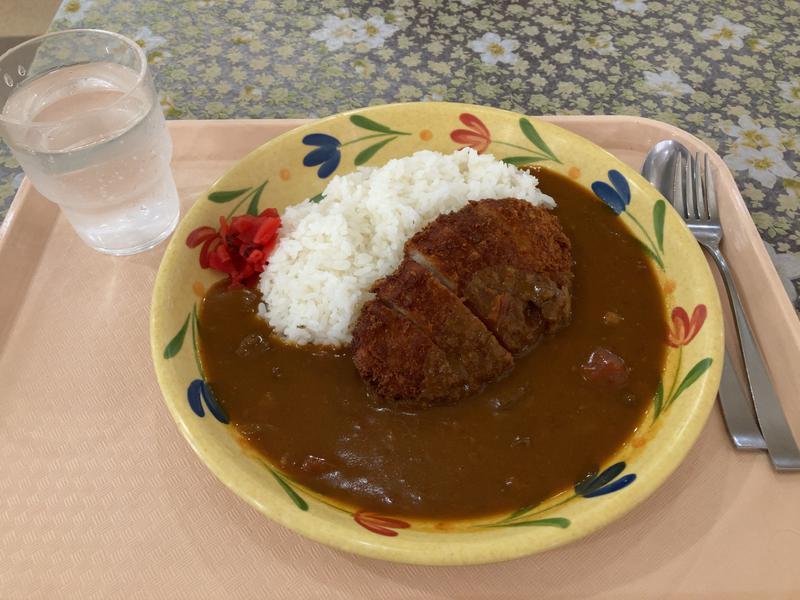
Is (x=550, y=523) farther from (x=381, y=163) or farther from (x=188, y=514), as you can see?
(x=381, y=163)

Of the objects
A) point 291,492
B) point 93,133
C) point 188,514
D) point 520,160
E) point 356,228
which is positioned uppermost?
point 93,133

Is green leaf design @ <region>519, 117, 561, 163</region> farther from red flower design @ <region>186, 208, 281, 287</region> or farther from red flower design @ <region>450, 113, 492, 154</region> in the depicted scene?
red flower design @ <region>186, 208, 281, 287</region>

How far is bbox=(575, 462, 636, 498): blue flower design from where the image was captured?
4.55 ft

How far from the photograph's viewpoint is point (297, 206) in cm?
212

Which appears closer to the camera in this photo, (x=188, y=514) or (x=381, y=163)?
(x=188, y=514)

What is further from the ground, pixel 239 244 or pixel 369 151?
pixel 369 151

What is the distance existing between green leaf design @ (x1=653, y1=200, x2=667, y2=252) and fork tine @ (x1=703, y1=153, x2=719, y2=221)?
263 millimetres

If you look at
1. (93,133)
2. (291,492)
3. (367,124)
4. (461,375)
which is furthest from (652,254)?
(93,133)

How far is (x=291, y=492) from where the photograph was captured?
4.70ft

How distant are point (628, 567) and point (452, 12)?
2.84 meters

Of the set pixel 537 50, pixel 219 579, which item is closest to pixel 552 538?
pixel 219 579

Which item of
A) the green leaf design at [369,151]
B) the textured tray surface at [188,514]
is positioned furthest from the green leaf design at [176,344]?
the green leaf design at [369,151]

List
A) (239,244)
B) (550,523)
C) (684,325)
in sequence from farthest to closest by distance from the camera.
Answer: (239,244) < (684,325) < (550,523)

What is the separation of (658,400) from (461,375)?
52 centimetres
